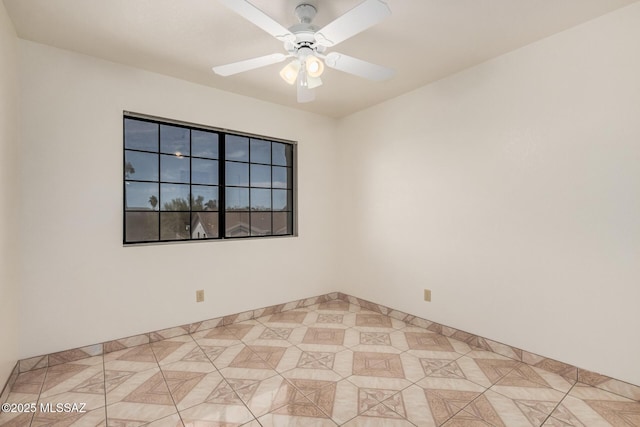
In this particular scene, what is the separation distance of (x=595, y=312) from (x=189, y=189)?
3.48 m

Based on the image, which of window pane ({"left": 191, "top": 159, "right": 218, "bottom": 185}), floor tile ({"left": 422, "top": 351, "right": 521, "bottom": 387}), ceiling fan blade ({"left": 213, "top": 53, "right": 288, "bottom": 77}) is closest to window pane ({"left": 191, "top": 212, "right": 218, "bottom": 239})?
window pane ({"left": 191, "top": 159, "right": 218, "bottom": 185})

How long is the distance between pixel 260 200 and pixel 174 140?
1106mm

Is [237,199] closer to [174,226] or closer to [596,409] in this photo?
[174,226]

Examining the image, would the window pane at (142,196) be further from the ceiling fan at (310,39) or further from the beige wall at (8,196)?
the ceiling fan at (310,39)

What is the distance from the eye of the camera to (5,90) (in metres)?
1.97

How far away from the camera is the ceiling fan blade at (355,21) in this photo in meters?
1.47

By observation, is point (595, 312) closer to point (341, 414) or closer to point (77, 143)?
point (341, 414)

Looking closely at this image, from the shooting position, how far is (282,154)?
3.93 m

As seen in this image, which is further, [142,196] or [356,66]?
[142,196]

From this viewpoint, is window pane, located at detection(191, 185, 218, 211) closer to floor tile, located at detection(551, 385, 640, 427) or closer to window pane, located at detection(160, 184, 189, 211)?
window pane, located at detection(160, 184, 189, 211)

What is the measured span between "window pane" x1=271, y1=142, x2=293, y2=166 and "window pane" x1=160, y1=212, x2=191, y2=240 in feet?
4.10

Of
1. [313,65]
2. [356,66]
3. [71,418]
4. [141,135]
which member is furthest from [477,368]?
[141,135]

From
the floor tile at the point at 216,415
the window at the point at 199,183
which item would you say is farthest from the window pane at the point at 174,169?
the floor tile at the point at 216,415

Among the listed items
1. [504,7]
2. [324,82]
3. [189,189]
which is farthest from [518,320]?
[189,189]
